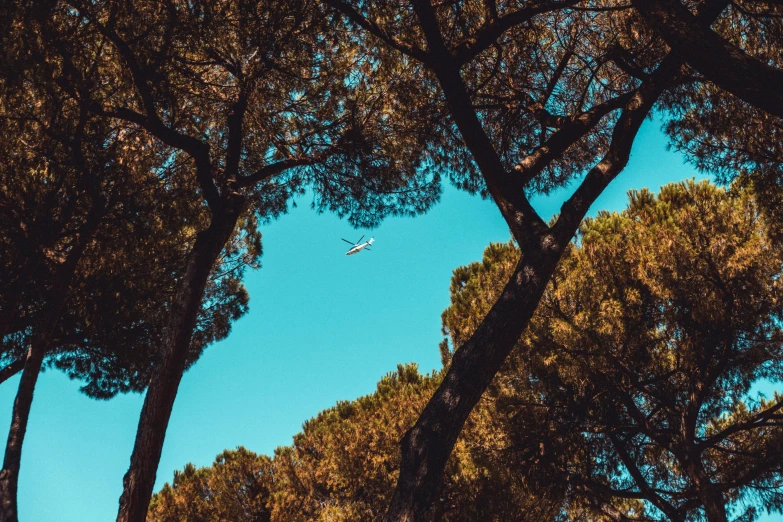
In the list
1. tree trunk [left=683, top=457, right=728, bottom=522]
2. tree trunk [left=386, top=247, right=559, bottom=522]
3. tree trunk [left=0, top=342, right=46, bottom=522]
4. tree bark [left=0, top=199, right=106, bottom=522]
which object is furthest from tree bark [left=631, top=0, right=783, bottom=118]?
tree trunk [left=0, top=342, right=46, bottom=522]

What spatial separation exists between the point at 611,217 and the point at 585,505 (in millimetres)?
3992

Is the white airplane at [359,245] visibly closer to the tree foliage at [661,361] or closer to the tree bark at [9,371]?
the tree foliage at [661,361]

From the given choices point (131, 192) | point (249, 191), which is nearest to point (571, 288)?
point (249, 191)

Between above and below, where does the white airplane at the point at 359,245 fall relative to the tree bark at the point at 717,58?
above

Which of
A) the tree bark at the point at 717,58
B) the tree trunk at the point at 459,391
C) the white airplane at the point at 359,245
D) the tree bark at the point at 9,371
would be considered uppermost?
the white airplane at the point at 359,245

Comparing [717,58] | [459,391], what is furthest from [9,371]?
[717,58]

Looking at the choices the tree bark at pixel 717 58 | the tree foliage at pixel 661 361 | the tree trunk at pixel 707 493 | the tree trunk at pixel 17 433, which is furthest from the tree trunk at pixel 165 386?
the tree trunk at pixel 707 493

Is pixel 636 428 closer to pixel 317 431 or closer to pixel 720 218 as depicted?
pixel 720 218

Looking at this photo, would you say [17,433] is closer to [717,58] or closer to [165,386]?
[165,386]

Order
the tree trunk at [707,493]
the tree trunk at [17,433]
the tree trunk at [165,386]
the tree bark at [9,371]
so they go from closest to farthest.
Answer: the tree trunk at [165,386]
the tree trunk at [17,433]
the tree trunk at [707,493]
the tree bark at [9,371]

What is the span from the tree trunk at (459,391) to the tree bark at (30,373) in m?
4.20

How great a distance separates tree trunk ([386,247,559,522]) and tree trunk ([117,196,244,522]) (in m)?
2.31

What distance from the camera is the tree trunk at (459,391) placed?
330 cm

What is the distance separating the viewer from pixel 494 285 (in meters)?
9.07
